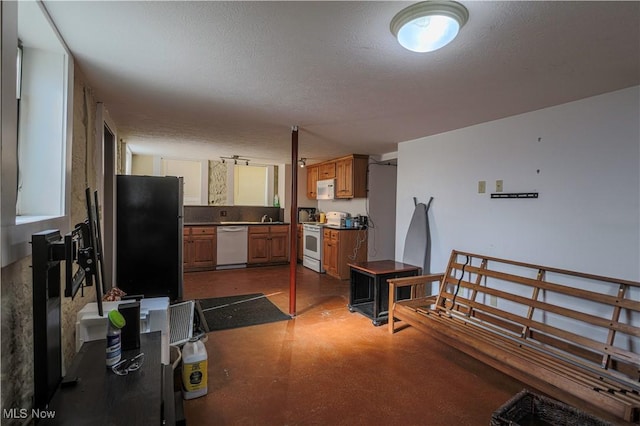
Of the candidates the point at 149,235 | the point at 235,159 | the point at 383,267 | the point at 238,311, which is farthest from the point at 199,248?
the point at 383,267

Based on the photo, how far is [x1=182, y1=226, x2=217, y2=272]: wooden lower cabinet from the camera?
5762 mm

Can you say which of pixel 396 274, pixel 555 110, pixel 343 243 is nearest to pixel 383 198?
pixel 343 243

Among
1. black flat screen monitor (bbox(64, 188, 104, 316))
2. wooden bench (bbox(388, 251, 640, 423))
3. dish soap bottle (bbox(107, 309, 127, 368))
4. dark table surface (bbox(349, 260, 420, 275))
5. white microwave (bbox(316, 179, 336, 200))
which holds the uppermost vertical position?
white microwave (bbox(316, 179, 336, 200))

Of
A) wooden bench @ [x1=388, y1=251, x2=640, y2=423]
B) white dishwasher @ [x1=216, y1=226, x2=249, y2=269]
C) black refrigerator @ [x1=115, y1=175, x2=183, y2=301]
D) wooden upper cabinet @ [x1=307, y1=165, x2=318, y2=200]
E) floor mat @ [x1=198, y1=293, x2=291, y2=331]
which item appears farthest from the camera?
wooden upper cabinet @ [x1=307, y1=165, x2=318, y2=200]

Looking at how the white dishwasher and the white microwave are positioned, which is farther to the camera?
the white dishwasher

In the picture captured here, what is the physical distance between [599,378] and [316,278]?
3942 mm

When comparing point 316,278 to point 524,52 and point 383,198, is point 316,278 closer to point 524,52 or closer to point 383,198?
point 383,198

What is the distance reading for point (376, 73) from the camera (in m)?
2.08

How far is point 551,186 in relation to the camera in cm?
274

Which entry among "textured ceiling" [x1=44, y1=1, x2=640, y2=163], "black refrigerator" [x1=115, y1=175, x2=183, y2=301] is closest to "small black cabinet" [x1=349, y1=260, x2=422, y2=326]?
"textured ceiling" [x1=44, y1=1, x2=640, y2=163]

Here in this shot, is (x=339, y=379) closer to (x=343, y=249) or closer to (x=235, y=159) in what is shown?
(x=343, y=249)

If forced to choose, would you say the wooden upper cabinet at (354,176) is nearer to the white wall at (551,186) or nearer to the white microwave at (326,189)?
the white microwave at (326,189)

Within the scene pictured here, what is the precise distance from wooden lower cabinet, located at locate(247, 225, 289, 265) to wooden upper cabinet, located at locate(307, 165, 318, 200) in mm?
860

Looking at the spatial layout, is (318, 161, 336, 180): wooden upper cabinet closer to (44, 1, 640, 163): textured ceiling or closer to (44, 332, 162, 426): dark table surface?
(44, 1, 640, 163): textured ceiling
